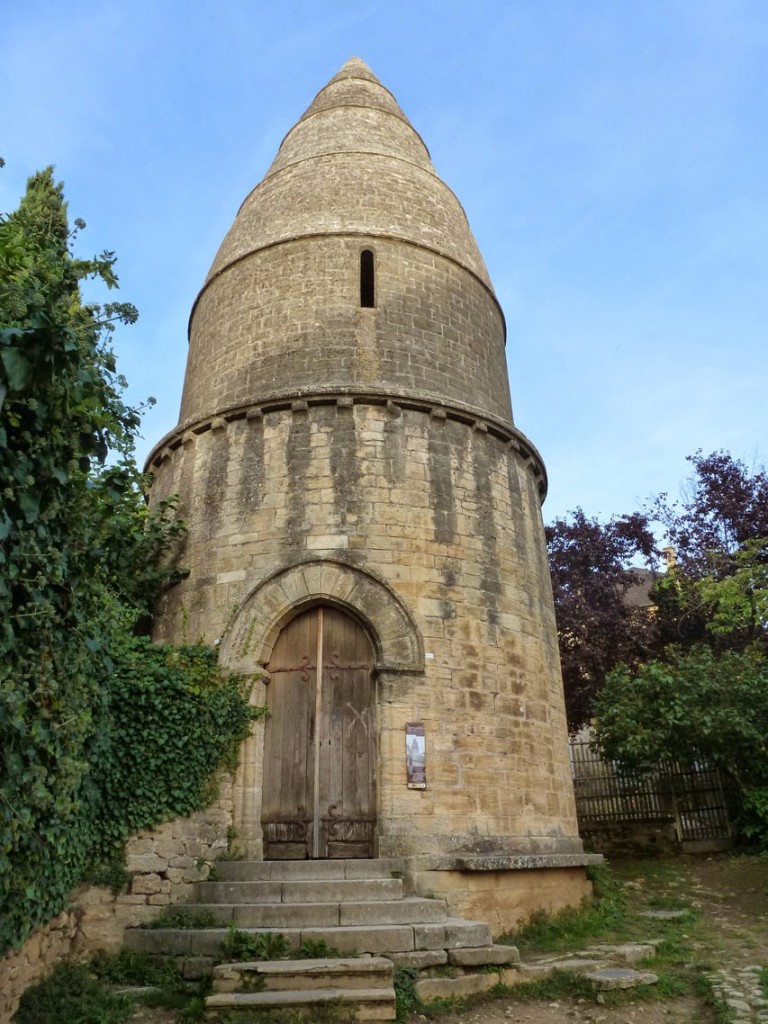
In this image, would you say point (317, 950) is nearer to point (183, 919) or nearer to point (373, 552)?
point (183, 919)

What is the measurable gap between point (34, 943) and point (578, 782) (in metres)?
11.0

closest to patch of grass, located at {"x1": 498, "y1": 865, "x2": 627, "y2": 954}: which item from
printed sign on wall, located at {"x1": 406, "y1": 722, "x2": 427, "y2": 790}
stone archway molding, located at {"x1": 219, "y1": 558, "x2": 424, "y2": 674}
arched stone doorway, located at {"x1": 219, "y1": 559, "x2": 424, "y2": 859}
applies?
printed sign on wall, located at {"x1": 406, "y1": 722, "x2": 427, "y2": 790}

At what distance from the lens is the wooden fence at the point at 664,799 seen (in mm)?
13664

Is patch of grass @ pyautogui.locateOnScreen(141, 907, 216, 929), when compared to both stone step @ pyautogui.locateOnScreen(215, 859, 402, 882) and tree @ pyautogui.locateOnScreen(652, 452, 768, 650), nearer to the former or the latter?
stone step @ pyautogui.locateOnScreen(215, 859, 402, 882)

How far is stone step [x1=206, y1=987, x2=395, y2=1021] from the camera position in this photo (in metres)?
5.61

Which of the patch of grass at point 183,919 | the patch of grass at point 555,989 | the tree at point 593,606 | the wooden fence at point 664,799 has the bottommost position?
the patch of grass at point 555,989

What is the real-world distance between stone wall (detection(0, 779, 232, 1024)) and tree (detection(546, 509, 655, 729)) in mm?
10623

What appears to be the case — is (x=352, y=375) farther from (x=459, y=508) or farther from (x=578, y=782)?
(x=578, y=782)

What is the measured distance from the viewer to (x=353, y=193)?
12.5 metres

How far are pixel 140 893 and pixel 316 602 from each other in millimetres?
→ 3446

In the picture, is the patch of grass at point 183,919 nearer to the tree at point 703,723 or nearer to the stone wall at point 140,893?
the stone wall at point 140,893

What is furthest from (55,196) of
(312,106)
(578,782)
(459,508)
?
(578,782)

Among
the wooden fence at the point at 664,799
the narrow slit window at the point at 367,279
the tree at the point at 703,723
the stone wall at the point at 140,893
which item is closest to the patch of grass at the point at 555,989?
the stone wall at the point at 140,893

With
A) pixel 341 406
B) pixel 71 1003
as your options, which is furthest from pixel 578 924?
pixel 341 406
